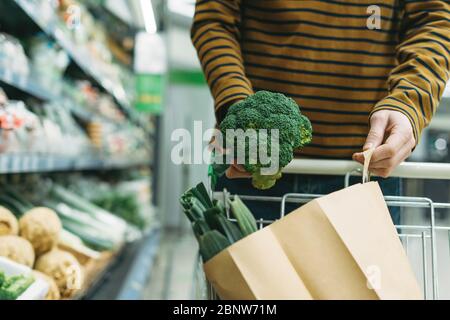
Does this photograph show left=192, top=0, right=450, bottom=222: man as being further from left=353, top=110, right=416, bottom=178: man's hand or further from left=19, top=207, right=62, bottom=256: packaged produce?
left=19, top=207, right=62, bottom=256: packaged produce

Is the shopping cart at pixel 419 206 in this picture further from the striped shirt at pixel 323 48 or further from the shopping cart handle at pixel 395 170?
the striped shirt at pixel 323 48

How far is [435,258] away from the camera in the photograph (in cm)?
103

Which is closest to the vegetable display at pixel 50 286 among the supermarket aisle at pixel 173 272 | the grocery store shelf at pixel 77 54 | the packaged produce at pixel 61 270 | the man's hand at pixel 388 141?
the packaged produce at pixel 61 270

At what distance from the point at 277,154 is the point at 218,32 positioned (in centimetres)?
47

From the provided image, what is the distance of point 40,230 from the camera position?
6.13 feet

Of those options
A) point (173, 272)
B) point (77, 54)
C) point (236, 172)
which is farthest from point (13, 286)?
point (173, 272)

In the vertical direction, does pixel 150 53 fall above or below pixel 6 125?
above

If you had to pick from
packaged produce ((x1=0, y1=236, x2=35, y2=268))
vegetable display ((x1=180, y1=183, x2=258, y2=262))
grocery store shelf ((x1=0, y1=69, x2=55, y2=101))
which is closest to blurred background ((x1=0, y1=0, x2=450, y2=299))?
grocery store shelf ((x1=0, y1=69, x2=55, y2=101))

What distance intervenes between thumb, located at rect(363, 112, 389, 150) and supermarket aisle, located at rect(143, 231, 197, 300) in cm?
150

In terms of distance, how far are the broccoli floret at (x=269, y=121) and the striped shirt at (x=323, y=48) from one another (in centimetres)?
27

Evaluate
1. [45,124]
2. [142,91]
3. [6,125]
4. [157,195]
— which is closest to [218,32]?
[6,125]

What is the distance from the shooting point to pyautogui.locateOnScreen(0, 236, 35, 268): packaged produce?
1620mm

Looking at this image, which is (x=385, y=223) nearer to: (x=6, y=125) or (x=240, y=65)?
(x=240, y=65)

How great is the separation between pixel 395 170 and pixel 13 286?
3.29ft
